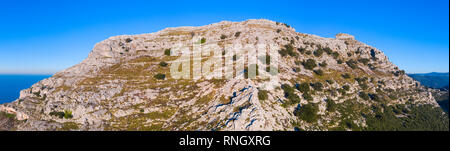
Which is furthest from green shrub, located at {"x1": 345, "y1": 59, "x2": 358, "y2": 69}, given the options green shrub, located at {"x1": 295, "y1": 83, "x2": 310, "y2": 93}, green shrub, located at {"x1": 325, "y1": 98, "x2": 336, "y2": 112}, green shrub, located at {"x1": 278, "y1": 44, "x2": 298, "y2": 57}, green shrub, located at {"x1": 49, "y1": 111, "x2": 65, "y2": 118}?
green shrub, located at {"x1": 49, "y1": 111, "x2": 65, "y2": 118}

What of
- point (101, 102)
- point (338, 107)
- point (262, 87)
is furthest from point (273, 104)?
point (101, 102)

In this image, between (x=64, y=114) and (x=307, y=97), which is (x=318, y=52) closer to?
(x=307, y=97)

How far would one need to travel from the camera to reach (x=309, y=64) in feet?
257

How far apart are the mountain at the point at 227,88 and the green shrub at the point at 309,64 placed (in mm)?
406

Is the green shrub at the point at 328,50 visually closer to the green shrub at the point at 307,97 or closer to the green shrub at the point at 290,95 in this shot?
the green shrub at the point at 307,97

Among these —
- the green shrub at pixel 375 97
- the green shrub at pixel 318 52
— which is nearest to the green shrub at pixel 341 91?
the green shrub at pixel 375 97

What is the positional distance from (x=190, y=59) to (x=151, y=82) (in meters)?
21.1

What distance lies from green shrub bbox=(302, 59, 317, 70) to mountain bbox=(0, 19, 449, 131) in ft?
1.33

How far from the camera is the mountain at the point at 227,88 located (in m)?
45.7

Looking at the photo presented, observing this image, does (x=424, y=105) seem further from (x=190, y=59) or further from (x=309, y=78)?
(x=190, y=59)

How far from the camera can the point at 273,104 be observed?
4706cm

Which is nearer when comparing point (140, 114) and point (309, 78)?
point (140, 114)

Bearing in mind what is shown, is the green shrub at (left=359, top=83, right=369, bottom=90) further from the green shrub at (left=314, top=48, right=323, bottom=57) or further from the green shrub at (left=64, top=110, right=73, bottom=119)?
Answer: the green shrub at (left=64, top=110, right=73, bottom=119)

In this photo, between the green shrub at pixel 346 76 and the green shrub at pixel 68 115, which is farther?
the green shrub at pixel 346 76
